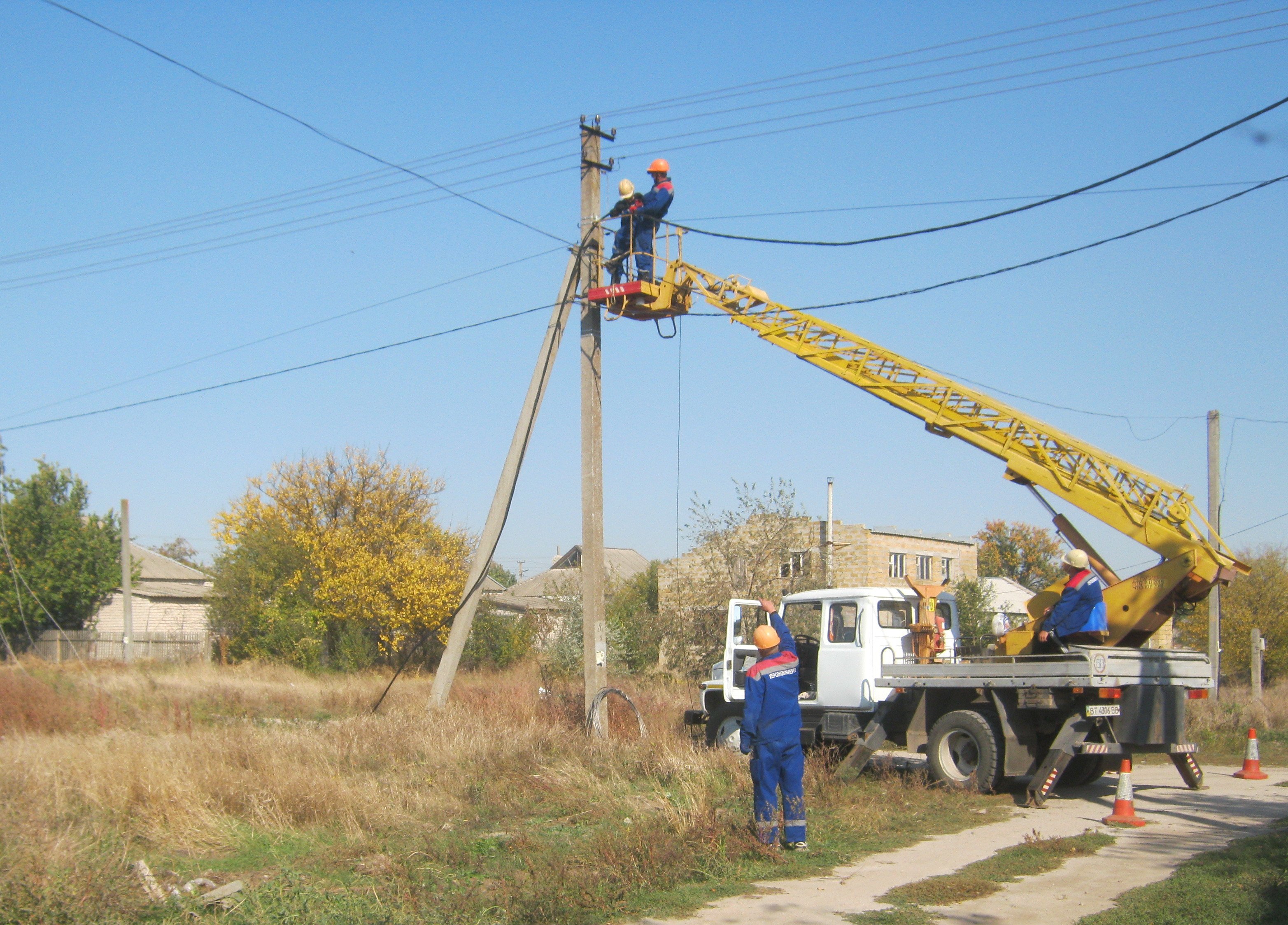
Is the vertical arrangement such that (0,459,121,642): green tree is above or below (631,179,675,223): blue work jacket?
below

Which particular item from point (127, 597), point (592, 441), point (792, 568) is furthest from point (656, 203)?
point (127, 597)

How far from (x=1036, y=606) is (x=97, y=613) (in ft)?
132

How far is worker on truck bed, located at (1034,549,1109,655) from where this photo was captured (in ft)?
40.2

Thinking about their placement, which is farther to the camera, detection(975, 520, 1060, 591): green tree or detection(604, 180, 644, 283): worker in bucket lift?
detection(975, 520, 1060, 591): green tree

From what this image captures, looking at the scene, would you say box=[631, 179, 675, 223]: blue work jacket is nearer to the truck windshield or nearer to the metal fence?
the truck windshield

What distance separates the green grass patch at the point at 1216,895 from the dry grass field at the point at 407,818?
2.28 metres

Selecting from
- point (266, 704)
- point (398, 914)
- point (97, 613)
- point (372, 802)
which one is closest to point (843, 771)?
point (372, 802)

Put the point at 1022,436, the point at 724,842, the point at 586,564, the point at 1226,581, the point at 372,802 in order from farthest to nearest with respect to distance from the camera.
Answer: the point at 586,564
the point at 1022,436
the point at 1226,581
the point at 372,802
the point at 724,842

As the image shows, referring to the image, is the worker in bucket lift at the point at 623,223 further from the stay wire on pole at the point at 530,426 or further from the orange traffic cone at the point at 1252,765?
the orange traffic cone at the point at 1252,765

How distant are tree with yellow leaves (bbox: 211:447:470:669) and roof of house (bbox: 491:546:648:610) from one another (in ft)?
11.1

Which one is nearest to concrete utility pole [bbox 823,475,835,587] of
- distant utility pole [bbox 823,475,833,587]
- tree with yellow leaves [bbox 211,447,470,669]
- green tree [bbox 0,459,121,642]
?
distant utility pole [bbox 823,475,833,587]

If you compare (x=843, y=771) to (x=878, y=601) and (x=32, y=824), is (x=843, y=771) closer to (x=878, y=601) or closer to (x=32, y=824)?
(x=878, y=601)

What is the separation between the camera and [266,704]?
75.3ft

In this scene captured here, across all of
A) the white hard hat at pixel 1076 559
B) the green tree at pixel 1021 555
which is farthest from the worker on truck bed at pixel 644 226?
the green tree at pixel 1021 555
